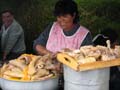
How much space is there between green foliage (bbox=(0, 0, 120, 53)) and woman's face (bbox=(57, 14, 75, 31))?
293 centimetres

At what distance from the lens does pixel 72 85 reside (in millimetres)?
2268

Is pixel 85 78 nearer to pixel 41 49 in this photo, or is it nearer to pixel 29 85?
pixel 29 85

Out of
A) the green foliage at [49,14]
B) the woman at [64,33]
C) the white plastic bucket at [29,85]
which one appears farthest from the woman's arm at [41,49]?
the green foliage at [49,14]

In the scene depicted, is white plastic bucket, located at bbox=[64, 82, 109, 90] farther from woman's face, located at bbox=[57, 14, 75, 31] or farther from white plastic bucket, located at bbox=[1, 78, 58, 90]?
woman's face, located at bbox=[57, 14, 75, 31]

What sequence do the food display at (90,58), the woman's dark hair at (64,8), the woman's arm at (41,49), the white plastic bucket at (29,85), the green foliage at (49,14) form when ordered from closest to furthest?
the food display at (90,58) < the white plastic bucket at (29,85) < the woman's dark hair at (64,8) < the woman's arm at (41,49) < the green foliage at (49,14)

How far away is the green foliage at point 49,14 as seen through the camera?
22.7 feet

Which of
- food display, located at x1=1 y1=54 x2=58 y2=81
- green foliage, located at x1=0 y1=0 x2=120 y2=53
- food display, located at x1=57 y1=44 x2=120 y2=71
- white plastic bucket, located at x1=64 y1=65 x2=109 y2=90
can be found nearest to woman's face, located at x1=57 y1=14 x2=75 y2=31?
food display, located at x1=1 y1=54 x2=58 y2=81

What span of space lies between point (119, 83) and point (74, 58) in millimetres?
545

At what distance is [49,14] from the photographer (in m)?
7.65

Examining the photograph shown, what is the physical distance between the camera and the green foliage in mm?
6922

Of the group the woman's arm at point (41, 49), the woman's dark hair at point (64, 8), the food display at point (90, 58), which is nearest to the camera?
the food display at point (90, 58)

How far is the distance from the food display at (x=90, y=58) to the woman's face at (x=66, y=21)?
2.96ft

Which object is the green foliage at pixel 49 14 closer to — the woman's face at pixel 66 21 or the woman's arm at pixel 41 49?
Result: the woman's arm at pixel 41 49

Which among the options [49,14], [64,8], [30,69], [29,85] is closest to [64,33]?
[64,8]
